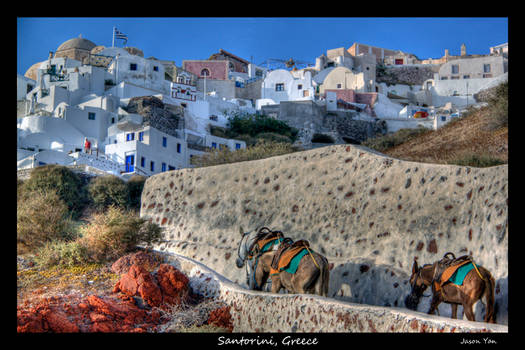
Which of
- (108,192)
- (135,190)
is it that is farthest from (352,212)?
(135,190)

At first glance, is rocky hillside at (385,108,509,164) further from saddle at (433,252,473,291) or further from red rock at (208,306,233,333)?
red rock at (208,306,233,333)

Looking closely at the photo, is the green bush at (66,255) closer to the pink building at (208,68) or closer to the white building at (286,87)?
the white building at (286,87)

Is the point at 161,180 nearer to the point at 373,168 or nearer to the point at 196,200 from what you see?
the point at 196,200

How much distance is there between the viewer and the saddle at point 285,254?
10.1 meters

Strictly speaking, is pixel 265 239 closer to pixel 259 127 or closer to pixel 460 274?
pixel 460 274

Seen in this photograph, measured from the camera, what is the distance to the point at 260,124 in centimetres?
5322

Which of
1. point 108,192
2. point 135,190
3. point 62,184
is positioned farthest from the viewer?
point 135,190

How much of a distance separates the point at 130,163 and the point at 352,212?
28314 millimetres

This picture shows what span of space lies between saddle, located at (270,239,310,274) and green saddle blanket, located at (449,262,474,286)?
8.00 feet

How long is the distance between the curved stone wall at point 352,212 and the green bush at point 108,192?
16.0 m

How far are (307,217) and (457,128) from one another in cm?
1952

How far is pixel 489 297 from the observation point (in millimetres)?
8648
